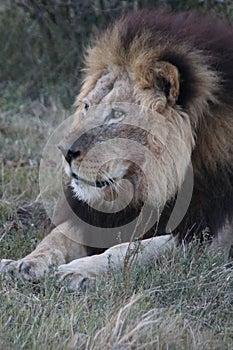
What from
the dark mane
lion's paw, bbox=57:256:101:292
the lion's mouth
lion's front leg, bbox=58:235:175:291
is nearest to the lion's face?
the lion's mouth

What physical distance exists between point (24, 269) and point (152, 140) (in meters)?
0.82

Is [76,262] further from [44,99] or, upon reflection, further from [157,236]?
[44,99]


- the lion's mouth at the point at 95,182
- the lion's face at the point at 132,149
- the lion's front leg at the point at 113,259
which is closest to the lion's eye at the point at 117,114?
the lion's face at the point at 132,149

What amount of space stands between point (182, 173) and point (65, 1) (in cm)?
437

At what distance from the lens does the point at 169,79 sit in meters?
3.84

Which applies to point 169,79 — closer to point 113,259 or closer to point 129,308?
point 113,259

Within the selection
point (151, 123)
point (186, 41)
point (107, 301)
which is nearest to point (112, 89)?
point (151, 123)

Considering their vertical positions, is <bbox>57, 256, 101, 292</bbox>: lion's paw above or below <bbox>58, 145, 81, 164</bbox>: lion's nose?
below

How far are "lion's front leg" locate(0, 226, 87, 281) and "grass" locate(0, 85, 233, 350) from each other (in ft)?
0.35

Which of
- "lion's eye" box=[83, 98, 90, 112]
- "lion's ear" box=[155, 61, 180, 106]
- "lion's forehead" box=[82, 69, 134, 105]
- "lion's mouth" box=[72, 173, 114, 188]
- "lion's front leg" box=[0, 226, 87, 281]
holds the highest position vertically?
"lion's ear" box=[155, 61, 180, 106]

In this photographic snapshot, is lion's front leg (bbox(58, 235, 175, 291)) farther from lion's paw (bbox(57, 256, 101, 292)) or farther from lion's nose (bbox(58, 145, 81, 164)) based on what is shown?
lion's nose (bbox(58, 145, 81, 164))

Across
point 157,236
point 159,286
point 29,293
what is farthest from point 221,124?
point 29,293

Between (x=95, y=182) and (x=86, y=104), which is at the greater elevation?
(x=86, y=104)

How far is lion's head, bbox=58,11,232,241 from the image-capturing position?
382 centimetres
